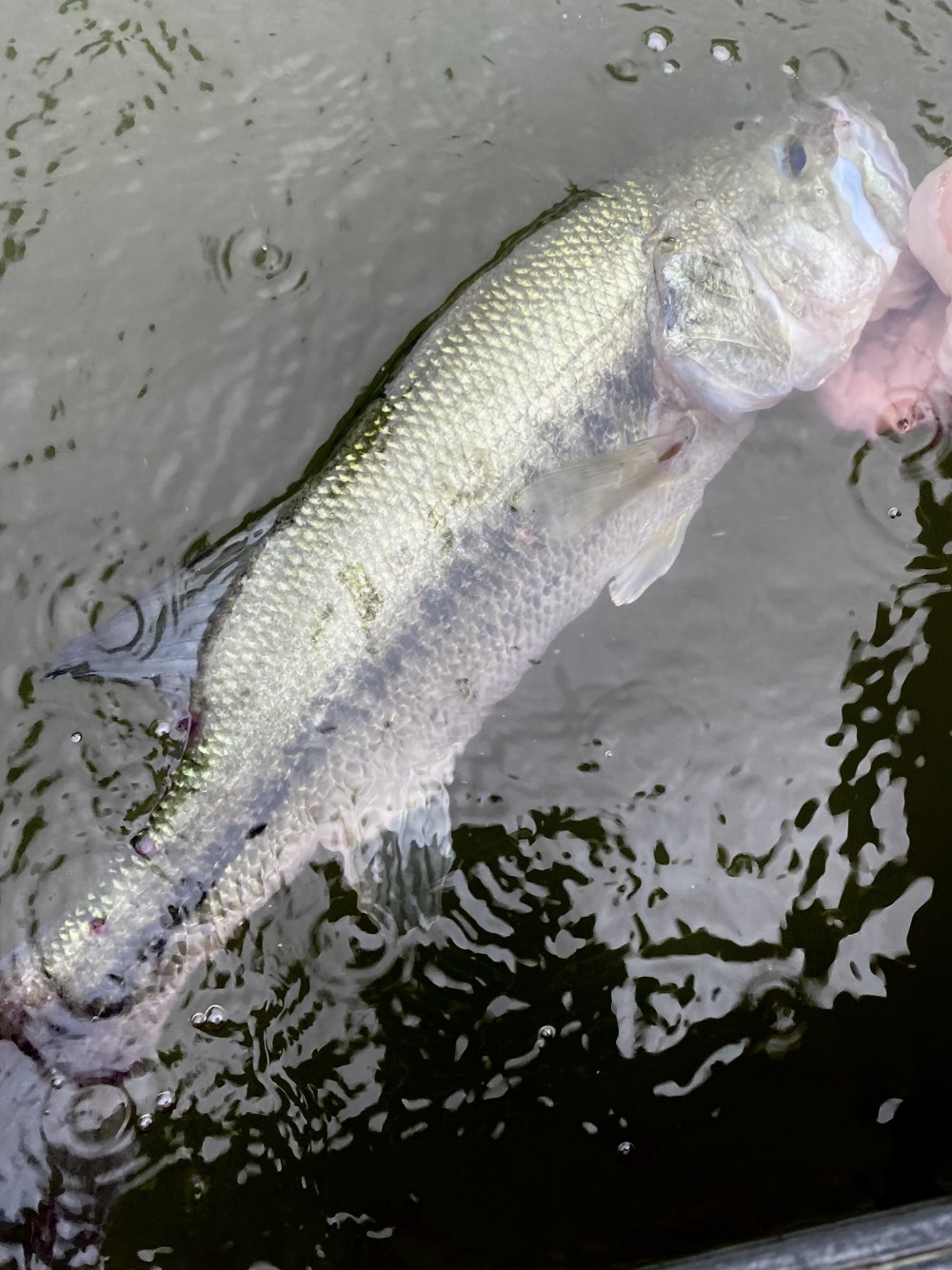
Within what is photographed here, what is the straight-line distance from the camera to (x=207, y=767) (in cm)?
193

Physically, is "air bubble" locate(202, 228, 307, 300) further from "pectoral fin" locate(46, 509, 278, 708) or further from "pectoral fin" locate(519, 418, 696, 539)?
"pectoral fin" locate(519, 418, 696, 539)

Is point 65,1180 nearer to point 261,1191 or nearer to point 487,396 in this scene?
point 261,1191

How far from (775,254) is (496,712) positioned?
50.4 inches

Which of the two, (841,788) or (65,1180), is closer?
(65,1180)

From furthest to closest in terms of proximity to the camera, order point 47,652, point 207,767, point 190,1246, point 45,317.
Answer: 1. point 45,317
2. point 47,652
3. point 190,1246
4. point 207,767

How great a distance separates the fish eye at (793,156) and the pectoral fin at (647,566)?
86 centimetres

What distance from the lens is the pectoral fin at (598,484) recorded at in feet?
6.57

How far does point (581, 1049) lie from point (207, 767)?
43.8 inches

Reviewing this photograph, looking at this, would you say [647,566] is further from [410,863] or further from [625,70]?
[625,70]

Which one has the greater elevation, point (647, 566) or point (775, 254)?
point (775, 254)

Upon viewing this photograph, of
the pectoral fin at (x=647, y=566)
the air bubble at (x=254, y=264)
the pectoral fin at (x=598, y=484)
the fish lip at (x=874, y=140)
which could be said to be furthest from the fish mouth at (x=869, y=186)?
the air bubble at (x=254, y=264)

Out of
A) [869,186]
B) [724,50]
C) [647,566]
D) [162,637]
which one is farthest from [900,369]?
[162,637]

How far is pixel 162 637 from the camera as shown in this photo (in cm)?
200

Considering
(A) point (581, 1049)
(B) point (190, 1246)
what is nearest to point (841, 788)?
(A) point (581, 1049)
